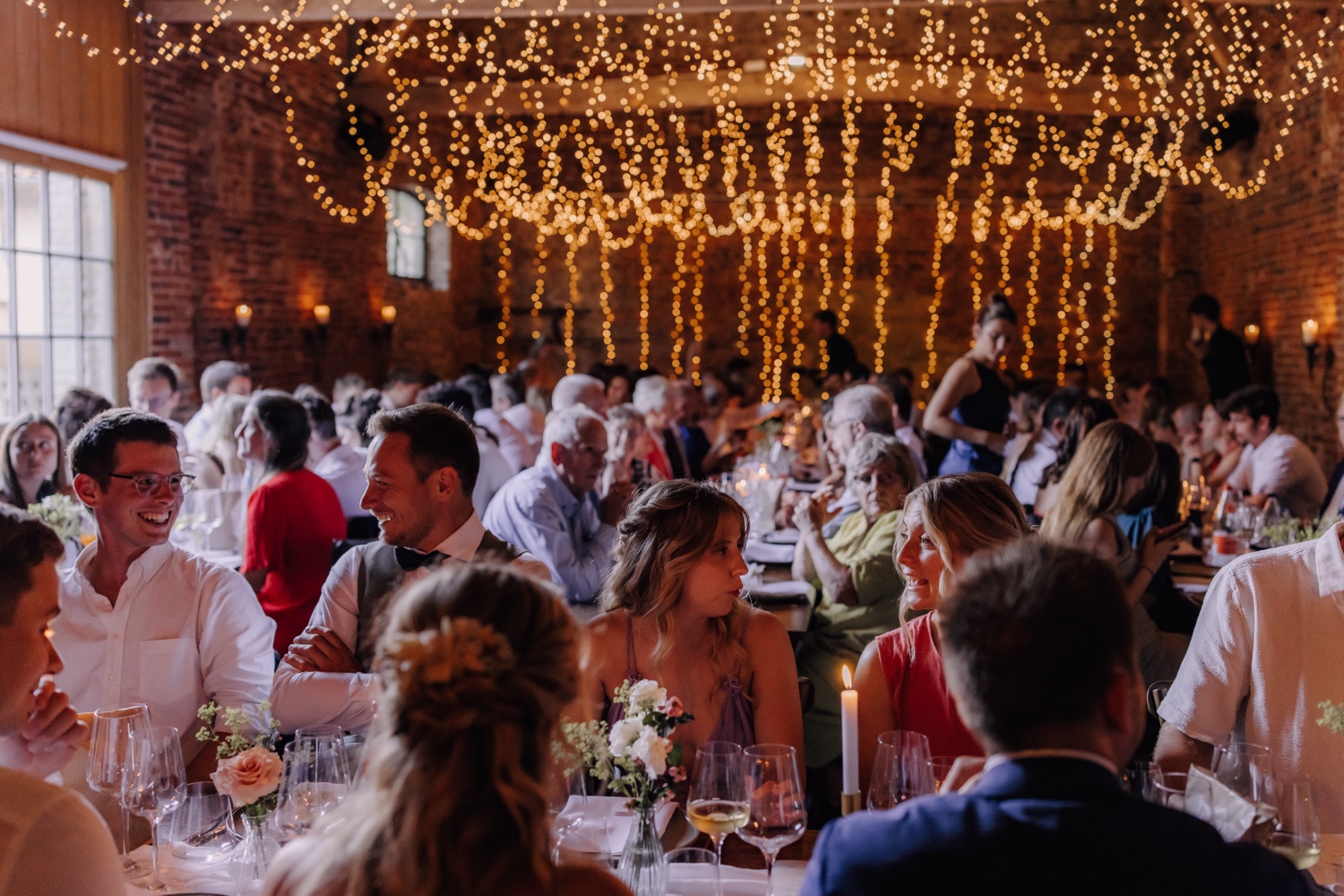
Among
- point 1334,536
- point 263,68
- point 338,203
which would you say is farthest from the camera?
point 338,203

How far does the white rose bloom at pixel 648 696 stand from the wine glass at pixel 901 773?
0.35 meters

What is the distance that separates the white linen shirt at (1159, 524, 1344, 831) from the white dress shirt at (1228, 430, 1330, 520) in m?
4.06

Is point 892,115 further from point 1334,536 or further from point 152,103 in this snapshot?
point 1334,536

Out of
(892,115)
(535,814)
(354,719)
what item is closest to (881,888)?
(535,814)

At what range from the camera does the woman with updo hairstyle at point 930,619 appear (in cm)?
242

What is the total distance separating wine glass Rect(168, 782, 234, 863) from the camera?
1.90 m

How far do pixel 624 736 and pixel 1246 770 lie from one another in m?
0.94

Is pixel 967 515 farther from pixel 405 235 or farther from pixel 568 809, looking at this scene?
pixel 405 235

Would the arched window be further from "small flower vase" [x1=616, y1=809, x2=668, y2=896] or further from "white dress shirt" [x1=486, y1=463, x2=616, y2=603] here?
"small flower vase" [x1=616, y1=809, x2=668, y2=896]

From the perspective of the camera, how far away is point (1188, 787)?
5.49 feet

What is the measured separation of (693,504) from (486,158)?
11.1 meters

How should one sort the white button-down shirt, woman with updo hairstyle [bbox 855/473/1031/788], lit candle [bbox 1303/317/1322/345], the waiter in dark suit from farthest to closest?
the waiter in dark suit → lit candle [bbox 1303/317/1322/345] → the white button-down shirt → woman with updo hairstyle [bbox 855/473/1031/788]

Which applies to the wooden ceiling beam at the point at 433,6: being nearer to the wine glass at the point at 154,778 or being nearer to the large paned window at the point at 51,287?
the large paned window at the point at 51,287

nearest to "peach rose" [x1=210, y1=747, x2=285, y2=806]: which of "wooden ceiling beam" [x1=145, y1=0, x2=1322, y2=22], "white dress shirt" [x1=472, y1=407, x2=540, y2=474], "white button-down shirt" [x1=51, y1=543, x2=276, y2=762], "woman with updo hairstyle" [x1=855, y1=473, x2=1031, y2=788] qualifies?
"white button-down shirt" [x1=51, y1=543, x2=276, y2=762]
